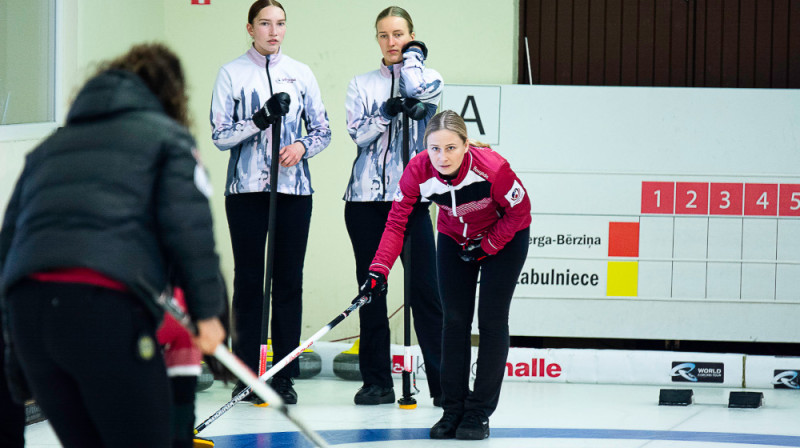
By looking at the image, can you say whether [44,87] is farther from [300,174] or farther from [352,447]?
[352,447]

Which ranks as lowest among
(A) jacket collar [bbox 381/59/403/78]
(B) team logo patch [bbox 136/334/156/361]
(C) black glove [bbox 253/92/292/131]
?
(B) team logo patch [bbox 136/334/156/361]

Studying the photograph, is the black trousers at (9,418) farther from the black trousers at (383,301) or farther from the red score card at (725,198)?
the red score card at (725,198)

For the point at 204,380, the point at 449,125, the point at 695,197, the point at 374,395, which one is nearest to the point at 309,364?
the point at 204,380

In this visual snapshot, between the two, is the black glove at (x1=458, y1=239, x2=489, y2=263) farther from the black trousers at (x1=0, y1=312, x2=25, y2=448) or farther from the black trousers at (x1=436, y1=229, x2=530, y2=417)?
the black trousers at (x1=0, y1=312, x2=25, y2=448)

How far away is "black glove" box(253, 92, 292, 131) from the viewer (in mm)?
4328

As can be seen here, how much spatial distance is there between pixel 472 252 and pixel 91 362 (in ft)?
6.96

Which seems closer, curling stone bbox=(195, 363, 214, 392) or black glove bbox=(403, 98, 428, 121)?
black glove bbox=(403, 98, 428, 121)

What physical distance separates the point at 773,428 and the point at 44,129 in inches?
131

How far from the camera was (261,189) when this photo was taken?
A: 448 centimetres

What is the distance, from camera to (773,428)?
14.0ft

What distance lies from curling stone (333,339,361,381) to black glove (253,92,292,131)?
1.46 meters

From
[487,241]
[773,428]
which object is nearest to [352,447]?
[487,241]

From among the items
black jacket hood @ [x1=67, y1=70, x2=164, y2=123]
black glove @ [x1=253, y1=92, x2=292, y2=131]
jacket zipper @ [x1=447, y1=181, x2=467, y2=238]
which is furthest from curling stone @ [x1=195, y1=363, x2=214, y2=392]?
black jacket hood @ [x1=67, y1=70, x2=164, y2=123]

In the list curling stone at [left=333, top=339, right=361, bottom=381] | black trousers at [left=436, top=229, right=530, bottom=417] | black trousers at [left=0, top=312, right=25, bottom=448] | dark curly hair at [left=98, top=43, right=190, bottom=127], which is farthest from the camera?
curling stone at [left=333, top=339, right=361, bottom=381]
